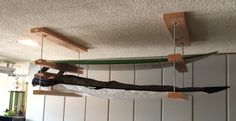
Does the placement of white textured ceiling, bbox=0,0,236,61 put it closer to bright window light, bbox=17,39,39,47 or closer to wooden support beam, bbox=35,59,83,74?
bright window light, bbox=17,39,39,47

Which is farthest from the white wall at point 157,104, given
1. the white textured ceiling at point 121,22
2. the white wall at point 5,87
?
the white wall at point 5,87

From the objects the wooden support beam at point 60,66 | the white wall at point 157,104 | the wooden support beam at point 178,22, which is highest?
the wooden support beam at point 178,22

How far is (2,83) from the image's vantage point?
25.9 feet

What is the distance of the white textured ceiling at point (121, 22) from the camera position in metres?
1.98

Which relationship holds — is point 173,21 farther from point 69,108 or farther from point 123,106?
point 69,108

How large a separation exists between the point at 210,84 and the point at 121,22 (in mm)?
2053

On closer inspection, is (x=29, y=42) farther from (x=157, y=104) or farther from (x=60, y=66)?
(x=157, y=104)

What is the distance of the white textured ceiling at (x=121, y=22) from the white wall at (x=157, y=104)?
412 millimetres

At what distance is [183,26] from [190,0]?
1.57ft

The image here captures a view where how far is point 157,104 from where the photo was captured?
13.3 ft

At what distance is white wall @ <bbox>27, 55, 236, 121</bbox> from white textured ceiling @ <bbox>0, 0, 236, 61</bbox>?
412 mm

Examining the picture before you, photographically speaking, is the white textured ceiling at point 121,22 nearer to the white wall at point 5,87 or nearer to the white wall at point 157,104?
the white wall at point 157,104

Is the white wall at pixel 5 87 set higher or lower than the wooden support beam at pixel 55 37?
lower

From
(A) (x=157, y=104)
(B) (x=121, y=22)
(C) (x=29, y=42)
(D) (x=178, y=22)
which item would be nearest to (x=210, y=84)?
(A) (x=157, y=104)
